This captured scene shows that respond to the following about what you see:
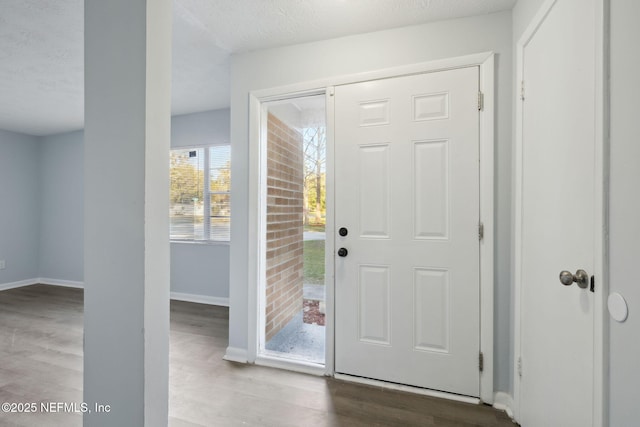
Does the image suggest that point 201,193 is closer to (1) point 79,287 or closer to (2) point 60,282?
(1) point 79,287

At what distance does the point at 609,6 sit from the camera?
0.91 meters

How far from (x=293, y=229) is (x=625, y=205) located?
99.7 inches

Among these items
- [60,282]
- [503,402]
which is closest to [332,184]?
[503,402]

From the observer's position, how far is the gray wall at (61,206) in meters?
4.53

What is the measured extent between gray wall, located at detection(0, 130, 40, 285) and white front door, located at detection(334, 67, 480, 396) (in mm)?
5447

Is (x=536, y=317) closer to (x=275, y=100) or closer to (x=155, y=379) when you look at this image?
(x=155, y=379)

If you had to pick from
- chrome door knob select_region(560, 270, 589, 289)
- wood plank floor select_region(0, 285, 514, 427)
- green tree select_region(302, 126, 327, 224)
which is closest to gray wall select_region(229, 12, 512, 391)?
wood plank floor select_region(0, 285, 514, 427)

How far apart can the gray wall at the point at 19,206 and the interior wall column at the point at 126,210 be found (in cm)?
531

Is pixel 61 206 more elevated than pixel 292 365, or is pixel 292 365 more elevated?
pixel 61 206

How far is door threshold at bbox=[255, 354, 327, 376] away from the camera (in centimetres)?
208

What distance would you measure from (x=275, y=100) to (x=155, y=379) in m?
1.96

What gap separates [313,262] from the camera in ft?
11.8

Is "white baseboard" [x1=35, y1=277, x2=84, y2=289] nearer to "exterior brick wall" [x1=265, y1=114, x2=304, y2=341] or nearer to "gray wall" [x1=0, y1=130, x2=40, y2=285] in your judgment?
"gray wall" [x1=0, y1=130, x2=40, y2=285]

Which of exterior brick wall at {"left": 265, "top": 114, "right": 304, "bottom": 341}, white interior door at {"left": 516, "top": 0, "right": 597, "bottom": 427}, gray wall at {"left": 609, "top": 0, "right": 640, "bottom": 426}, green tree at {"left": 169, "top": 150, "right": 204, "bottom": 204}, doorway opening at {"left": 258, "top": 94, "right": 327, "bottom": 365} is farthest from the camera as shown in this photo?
green tree at {"left": 169, "top": 150, "right": 204, "bottom": 204}
